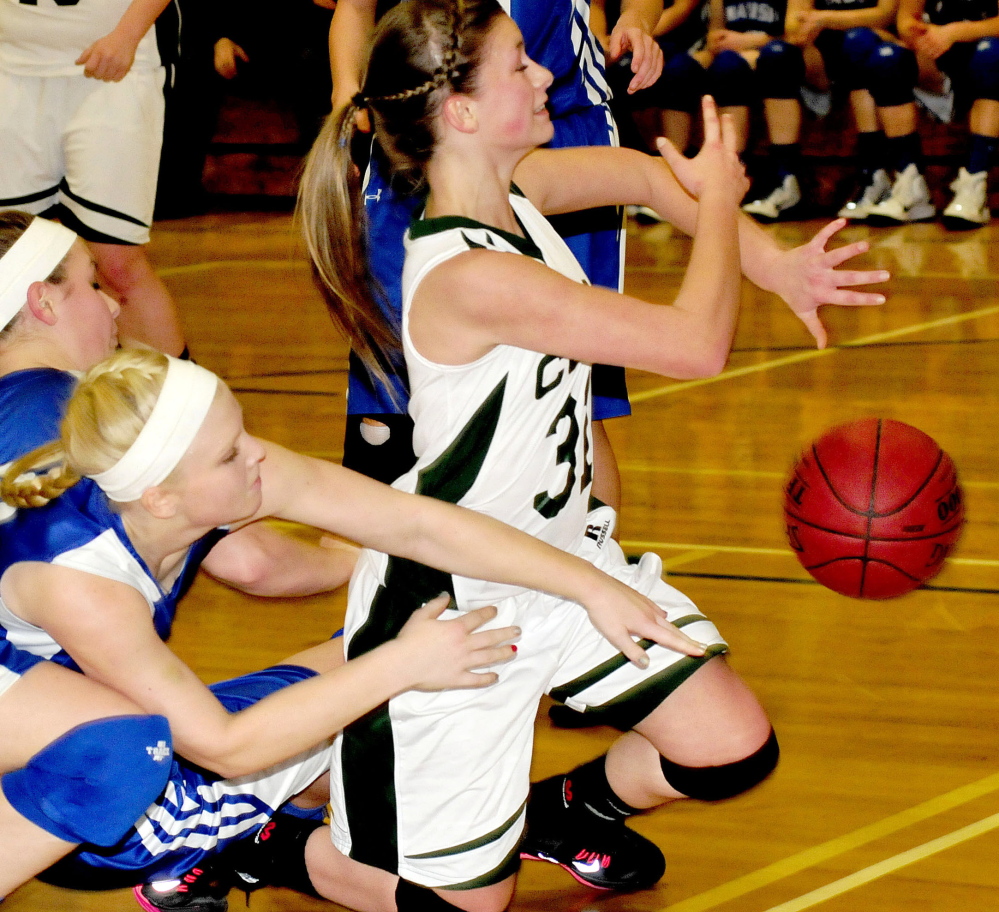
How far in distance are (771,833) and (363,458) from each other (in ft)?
4.39

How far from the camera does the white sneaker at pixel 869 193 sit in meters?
7.37

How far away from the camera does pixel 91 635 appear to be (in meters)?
1.80

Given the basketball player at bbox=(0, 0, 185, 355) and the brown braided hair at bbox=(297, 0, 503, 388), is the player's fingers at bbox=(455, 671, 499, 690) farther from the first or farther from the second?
the basketball player at bbox=(0, 0, 185, 355)

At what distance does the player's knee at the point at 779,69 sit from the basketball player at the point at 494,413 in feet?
18.7

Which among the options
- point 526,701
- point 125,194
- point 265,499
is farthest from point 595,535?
point 125,194

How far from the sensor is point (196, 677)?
5.99 ft

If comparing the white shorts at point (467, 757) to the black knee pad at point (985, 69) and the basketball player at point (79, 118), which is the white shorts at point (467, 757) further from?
the black knee pad at point (985, 69)

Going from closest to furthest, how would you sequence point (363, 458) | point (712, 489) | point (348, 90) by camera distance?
point (348, 90)
point (363, 458)
point (712, 489)

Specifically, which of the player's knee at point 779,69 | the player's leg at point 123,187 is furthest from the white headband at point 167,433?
the player's knee at point 779,69

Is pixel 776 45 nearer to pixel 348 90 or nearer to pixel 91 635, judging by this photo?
pixel 348 90

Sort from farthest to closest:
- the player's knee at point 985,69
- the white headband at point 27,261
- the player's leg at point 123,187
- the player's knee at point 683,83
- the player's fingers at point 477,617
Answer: the player's knee at point 683,83, the player's knee at point 985,69, the player's leg at point 123,187, the white headband at point 27,261, the player's fingers at point 477,617

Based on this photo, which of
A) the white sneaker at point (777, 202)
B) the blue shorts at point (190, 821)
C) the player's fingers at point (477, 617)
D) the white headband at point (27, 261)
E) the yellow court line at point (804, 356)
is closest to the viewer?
the player's fingers at point (477, 617)

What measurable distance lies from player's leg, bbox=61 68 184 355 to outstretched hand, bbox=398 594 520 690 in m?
2.48

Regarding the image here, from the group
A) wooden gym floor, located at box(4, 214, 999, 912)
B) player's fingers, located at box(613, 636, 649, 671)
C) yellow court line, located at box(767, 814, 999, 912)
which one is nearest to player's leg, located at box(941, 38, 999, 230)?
wooden gym floor, located at box(4, 214, 999, 912)
